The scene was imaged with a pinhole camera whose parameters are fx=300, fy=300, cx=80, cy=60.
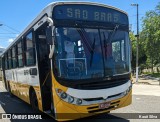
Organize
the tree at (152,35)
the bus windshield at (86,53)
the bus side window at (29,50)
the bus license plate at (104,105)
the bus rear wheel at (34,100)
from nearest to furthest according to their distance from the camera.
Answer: the bus windshield at (86,53) → the bus license plate at (104,105) → the bus side window at (29,50) → the bus rear wheel at (34,100) → the tree at (152,35)

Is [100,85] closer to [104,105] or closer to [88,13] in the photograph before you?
[104,105]

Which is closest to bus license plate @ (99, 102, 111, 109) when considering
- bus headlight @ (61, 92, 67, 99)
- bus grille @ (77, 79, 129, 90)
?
bus grille @ (77, 79, 129, 90)

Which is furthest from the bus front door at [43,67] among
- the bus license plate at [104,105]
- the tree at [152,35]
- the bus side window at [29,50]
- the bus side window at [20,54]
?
the tree at [152,35]

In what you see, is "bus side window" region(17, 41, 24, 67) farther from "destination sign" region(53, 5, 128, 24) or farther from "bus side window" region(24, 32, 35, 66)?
"destination sign" region(53, 5, 128, 24)

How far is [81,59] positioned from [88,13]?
54.1 inches

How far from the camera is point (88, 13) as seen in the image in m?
8.25

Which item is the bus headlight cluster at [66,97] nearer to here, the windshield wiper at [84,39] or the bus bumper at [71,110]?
the bus bumper at [71,110]

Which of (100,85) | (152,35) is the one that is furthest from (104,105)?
(152,35)

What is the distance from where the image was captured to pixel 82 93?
24.9ft

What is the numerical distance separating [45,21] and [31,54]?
1892mm

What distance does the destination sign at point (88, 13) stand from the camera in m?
7.86

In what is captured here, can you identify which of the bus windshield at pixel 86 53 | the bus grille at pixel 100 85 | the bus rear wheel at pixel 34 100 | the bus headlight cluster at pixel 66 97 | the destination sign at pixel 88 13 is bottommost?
the bus rear wheel at pixel 34 100

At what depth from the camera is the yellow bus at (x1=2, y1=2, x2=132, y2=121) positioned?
24.8 feet

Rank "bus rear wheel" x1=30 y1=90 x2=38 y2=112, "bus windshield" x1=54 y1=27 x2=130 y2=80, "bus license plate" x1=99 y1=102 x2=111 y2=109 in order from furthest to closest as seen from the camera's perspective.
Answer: "bus rear wheel" x1=30 y1=90 x2=38 y2=112, "bus license plate" x1=99 y1=102 x2=111 y2=109, "bus windshield" x1=54 y1=27 x2=130 y2=80
